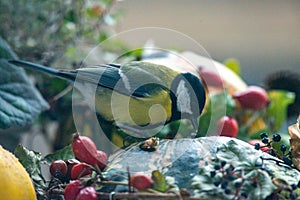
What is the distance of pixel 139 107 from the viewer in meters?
0.54

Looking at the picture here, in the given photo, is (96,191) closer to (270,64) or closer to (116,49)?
(116,49)

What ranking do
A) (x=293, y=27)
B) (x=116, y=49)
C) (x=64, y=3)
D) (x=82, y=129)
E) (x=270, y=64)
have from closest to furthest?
(x=82, y=129) < (x=64, y=3) < (x=116, y=49) < (x=270, y=64) < (x=293, y=27)

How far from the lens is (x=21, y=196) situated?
0.46 metres

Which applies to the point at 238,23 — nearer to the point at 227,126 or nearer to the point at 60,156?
the point at 227,126

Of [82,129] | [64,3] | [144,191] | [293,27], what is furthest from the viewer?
[293,27]

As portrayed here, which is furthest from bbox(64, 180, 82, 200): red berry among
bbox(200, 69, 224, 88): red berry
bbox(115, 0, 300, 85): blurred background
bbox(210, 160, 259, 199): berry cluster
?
bbox(115, 0, 300, 85): blurred background

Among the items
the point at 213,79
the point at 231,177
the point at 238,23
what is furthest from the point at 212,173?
the point at 238,23

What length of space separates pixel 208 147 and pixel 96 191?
99mm

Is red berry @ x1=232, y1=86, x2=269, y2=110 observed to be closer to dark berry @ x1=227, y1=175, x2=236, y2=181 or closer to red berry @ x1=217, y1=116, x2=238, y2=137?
red berry @ x1=217, y1=116, x2=238, y2=137

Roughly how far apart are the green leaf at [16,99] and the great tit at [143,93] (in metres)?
0.12

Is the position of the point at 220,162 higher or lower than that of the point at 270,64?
higher

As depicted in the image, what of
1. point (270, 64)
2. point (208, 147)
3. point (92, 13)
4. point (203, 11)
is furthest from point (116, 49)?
point (203, 11)

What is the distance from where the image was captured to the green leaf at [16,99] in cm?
64

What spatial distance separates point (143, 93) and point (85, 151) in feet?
0.24
